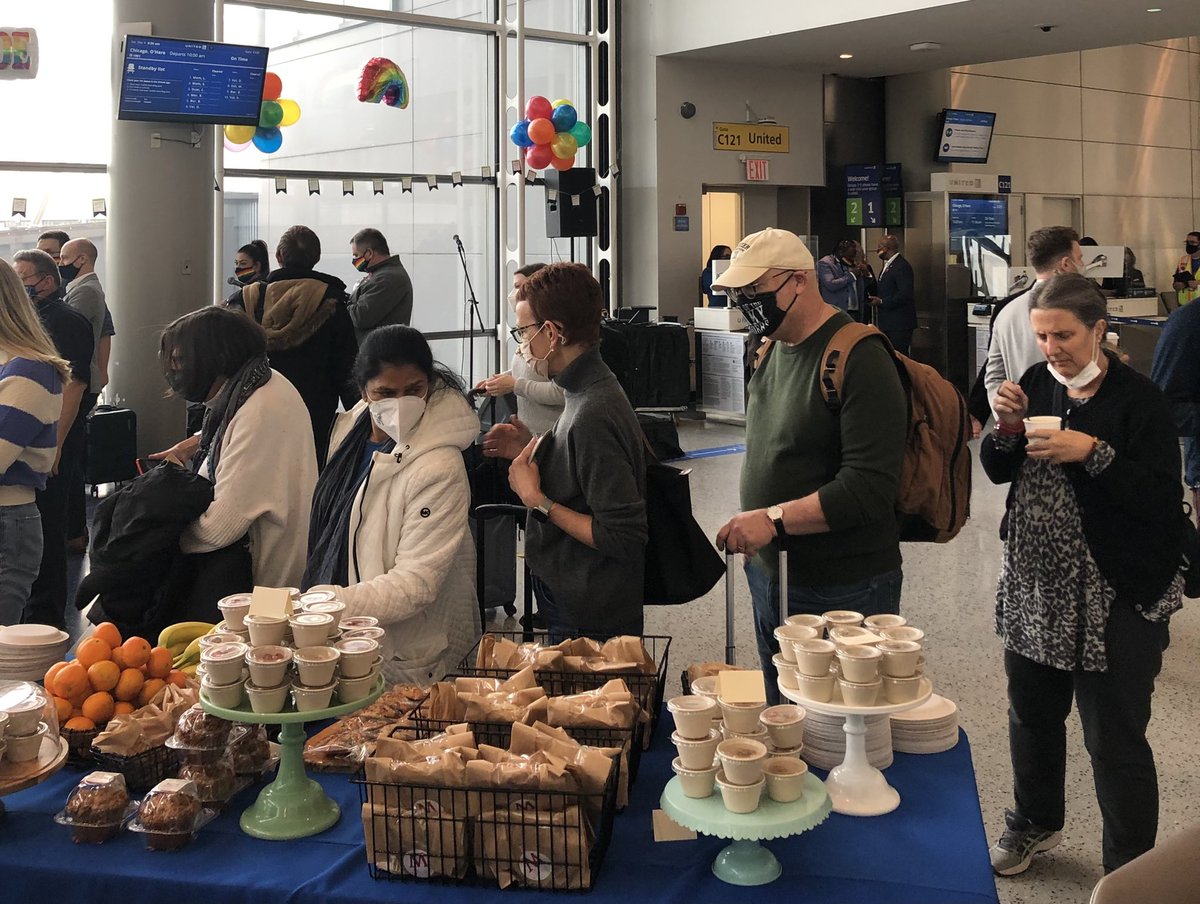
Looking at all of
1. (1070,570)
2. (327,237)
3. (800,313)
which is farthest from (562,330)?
(327,237)

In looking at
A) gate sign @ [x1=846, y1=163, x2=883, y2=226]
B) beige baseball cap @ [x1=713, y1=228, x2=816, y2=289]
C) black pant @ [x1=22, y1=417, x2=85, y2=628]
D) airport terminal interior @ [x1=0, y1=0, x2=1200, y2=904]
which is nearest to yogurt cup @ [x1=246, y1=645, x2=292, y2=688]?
beige baseball cap @ [x1=713, y1=228, x2=816, y2=289]

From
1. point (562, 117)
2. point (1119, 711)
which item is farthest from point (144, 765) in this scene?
point (562, 117)

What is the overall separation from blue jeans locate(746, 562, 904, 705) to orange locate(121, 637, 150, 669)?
1.31 metres

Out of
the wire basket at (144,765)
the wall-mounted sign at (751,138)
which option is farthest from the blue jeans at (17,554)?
the wall-mounted sign at (751,138)

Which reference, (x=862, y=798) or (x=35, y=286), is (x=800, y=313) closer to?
(x=862, y=798)

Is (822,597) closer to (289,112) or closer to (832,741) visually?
(832,741)

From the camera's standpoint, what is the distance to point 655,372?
11219 millimetres

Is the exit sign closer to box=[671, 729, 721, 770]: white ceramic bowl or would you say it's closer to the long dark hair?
the long dark hair

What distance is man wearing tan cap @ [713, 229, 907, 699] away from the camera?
2.57 m

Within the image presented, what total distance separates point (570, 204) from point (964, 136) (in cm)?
543

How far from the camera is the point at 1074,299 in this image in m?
2.58

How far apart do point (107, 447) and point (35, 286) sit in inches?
82.4

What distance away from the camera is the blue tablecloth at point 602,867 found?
1.72 metres

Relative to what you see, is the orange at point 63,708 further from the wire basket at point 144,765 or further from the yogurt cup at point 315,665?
the yogurt cup at point 315,665
